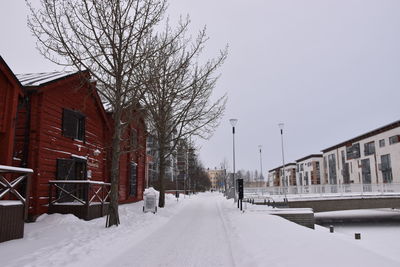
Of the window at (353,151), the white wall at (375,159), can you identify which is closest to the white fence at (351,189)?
the white wall at (375,159)

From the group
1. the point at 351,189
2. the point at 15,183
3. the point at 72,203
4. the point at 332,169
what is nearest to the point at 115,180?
the point at 72,203

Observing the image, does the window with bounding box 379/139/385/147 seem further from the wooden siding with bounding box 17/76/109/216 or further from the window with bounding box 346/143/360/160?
the wooden siding with bounding box 17/76/109/216

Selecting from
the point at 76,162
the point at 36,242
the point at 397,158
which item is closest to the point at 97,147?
the point at 76,162

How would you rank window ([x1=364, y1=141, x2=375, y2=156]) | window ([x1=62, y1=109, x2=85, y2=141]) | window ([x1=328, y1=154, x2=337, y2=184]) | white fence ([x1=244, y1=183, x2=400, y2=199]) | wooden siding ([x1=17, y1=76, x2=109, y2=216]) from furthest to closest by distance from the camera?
window ([x1=328, y1=154, x2=337, y2=184]), window ([x1=364, y1=141, x2=375, y2=156]), white fence ([x1=244, y1=183, x2=400, y2=199]), window ([x1=62, y1=109, x2=85, y2=141]), wooden siding ([x1=17, y1=76, x2=109, y2=216])

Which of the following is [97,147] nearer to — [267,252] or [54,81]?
[54,81]

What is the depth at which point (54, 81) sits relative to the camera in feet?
45.5

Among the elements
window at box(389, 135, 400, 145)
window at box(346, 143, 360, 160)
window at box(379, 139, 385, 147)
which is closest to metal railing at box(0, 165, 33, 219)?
window at box(389, 135, 400, 145)

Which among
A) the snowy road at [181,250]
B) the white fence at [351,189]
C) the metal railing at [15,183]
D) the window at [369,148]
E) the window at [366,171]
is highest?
the window at [369,148]

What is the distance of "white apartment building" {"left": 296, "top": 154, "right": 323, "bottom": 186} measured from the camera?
87.9 m

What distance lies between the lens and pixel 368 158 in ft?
191

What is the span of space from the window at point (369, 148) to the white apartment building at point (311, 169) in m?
27.7

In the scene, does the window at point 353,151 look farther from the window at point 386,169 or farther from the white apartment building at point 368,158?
the window at point 386,169

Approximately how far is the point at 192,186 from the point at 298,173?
153 feet

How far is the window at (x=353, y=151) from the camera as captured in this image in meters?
62.2
